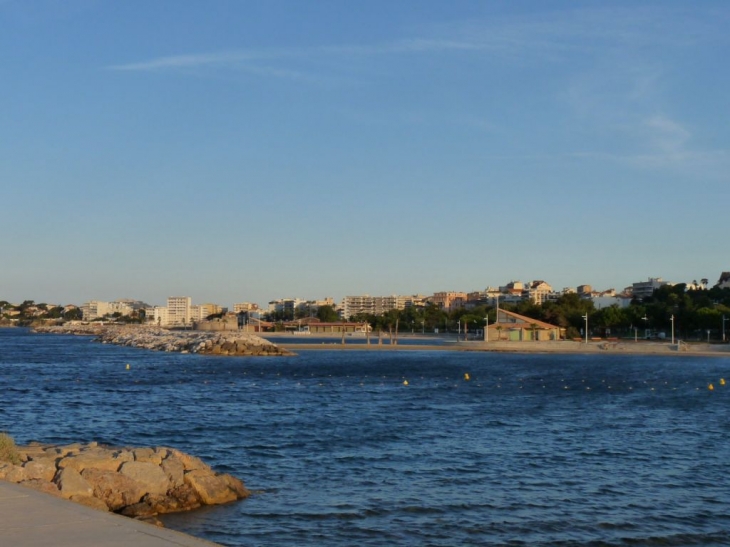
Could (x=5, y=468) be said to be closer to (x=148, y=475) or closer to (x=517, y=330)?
(x=148, y=475)

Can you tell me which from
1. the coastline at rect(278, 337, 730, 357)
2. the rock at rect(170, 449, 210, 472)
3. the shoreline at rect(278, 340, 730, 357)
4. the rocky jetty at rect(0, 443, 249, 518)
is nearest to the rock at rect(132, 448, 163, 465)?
the rocky jetty at rect(0, 443, 249, 518)

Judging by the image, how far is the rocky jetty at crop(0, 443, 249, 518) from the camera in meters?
14.7

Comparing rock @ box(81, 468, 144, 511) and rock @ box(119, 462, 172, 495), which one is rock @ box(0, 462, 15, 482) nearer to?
rock @ box(81, 468, 144, 511)

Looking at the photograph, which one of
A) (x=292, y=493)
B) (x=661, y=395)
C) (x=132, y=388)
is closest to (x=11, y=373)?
(x=132, y=388)

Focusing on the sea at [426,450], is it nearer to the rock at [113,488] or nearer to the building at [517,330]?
the rock at [113,488]

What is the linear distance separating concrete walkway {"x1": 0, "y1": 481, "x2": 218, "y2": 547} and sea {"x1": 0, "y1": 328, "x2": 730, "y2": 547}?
11.7ft

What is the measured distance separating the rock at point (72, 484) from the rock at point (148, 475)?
918 mm

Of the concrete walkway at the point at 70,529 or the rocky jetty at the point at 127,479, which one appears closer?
the concrete walkway at the point at 70,529

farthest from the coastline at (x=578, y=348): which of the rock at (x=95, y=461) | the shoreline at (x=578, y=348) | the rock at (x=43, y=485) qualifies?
the rock at (x=43, y=485)

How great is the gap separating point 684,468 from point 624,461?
1.54m

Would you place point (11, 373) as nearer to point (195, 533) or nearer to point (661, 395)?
point (661, 395)

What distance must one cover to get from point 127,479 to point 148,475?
425mm

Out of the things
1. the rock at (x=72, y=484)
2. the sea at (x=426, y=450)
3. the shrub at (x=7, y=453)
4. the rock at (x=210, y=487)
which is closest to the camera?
the rock at (x=72, y=484)

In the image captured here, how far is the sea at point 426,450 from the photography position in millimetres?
14805
